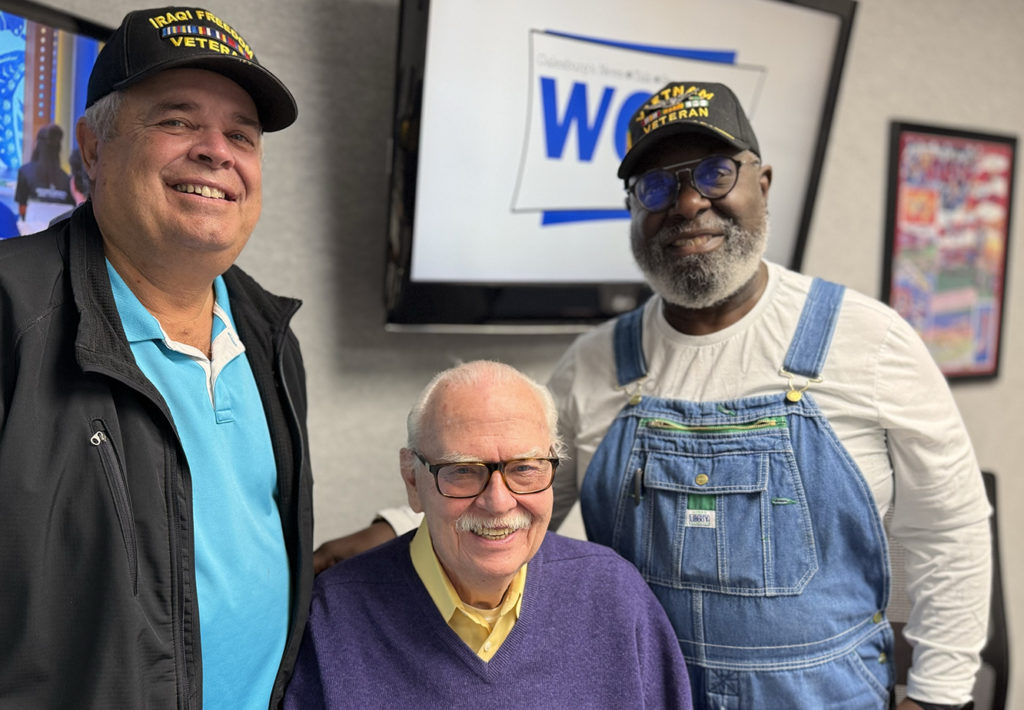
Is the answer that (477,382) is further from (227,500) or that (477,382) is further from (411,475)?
(227,500)

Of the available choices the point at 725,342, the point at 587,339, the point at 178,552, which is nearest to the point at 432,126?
the point at 587,339

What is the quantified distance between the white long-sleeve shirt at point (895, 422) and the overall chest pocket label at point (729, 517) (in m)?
0.11

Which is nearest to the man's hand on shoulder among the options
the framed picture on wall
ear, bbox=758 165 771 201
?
ear, bbox=758 165 771 201

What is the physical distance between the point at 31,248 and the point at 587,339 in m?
1.07

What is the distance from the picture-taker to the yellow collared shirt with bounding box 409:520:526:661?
4.64 feet

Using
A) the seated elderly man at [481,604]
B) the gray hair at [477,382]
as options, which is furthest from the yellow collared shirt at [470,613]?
the gray hair at [477,382]

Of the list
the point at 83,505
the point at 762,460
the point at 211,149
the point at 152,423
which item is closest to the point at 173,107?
the point at 211,149

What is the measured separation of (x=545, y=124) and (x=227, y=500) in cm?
132

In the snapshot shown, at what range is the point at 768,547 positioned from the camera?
5.02ft

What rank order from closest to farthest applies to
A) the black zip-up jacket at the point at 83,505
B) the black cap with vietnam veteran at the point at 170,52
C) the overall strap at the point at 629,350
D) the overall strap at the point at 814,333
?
the black zip-up jacket at the point at 83,505, the black cap with vietnam veteran at the point at 170,52, the overall strap at the point at 814,333, the overall strap at the point at 629,350

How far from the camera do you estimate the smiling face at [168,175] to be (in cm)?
118

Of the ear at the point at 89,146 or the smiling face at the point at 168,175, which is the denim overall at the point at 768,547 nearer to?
the smiling face at the point at 168,175

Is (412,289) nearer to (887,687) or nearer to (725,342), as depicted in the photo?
(725,342)

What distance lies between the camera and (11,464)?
1.02 meters
